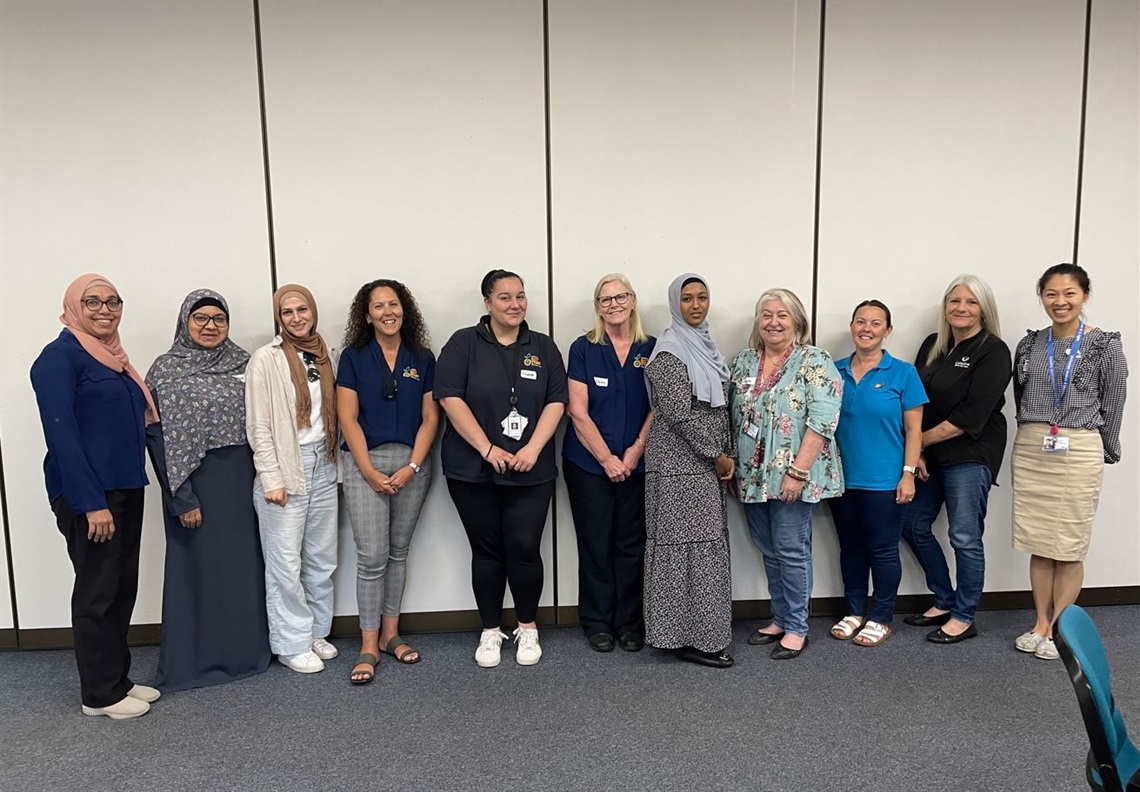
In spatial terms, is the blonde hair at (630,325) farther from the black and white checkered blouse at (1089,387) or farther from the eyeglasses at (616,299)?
the black and white checkered blouse at (1089,387)

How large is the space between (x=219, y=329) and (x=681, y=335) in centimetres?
199

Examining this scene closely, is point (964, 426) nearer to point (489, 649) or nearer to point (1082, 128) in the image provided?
point (1082, 128)

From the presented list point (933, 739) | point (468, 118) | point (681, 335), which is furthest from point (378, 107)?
point (933, 739)

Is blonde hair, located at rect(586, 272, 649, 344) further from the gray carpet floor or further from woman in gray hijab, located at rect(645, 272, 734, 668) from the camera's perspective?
the gray carpet floor

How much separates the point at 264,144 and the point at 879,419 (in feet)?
10.3

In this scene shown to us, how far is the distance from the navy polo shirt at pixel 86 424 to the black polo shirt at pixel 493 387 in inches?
47.4

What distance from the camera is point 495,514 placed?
3.36 meters

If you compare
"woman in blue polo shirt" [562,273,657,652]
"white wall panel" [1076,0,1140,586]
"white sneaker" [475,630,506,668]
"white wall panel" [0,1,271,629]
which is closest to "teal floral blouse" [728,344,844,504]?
"woman in blue polo shirt" [562,273,657,652]

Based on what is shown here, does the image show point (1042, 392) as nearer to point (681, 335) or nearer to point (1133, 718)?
point (1133, 718)

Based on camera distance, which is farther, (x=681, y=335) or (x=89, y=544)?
(x=681, y=335)

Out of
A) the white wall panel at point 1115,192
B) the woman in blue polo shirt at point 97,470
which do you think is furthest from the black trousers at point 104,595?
the white wall panel at point 1115,192

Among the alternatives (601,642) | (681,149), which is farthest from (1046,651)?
(681,149)

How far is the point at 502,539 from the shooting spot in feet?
11.2

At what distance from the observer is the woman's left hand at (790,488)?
10.5 ft
